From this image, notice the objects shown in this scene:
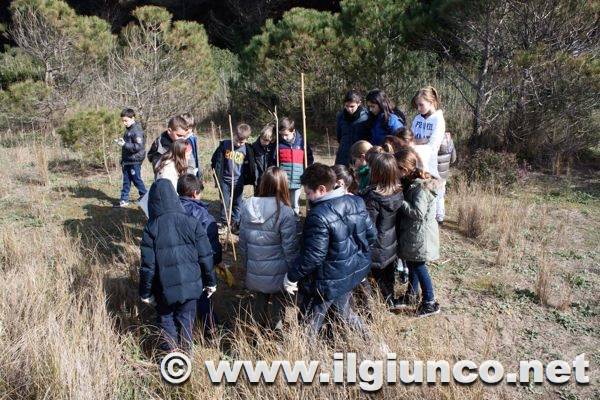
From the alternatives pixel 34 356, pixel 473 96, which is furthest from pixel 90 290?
pixel 473 96

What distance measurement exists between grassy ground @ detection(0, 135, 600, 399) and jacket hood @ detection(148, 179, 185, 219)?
0.82 metres

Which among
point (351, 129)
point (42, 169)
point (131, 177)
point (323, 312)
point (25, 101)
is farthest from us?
point (25, 101)

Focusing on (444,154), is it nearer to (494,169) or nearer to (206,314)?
(494,169)

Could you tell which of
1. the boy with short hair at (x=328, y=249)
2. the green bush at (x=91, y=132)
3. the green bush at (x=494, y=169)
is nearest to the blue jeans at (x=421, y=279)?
the boy with short hair at (x=328, y=249)

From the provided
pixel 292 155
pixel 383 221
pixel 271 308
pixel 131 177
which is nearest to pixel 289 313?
pixel 271 308

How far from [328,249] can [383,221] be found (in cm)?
71

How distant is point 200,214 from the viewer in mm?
3309

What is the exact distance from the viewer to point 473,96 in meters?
10.1

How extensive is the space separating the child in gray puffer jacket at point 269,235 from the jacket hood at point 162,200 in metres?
0.45

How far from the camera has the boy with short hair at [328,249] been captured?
2.86 m

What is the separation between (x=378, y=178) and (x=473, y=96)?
24.7 ft

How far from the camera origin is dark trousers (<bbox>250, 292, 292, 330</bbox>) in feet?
11.0

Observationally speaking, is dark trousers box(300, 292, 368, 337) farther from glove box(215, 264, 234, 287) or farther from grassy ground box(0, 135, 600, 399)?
glove box(215, 264, 234, 287)

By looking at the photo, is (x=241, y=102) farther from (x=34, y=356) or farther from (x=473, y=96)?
(x=34, y=356)
